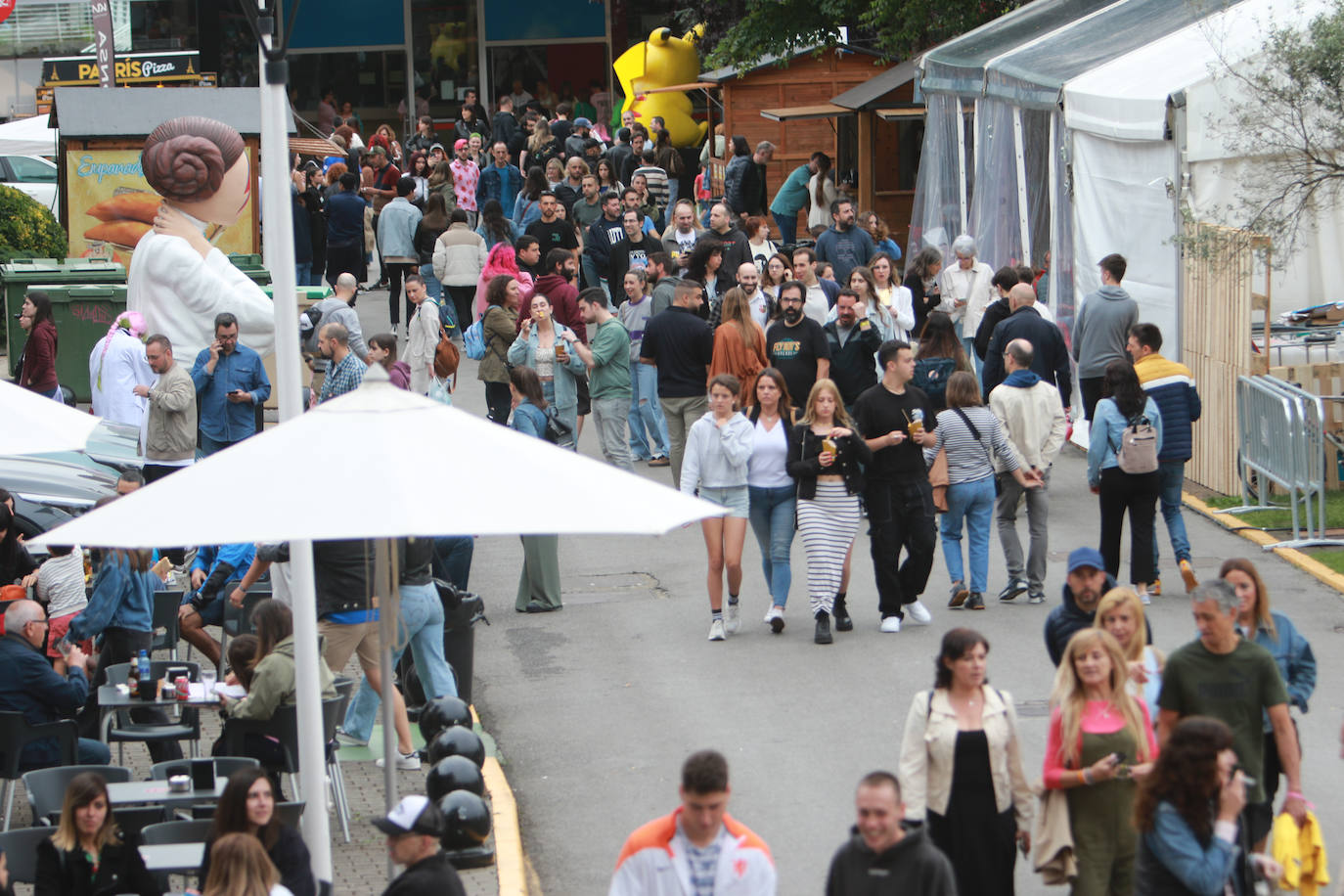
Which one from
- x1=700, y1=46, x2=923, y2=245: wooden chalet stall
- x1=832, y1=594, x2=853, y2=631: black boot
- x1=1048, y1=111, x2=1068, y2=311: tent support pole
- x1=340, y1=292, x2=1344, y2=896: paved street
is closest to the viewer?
x1=340, y1=292, x2=1344, y2=896: paved street

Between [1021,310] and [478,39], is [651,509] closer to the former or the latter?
[1021,310]

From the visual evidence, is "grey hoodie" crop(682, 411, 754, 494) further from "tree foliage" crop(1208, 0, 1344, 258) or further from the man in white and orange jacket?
the man in white and orange jacket

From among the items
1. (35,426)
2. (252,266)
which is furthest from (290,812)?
(252,266)

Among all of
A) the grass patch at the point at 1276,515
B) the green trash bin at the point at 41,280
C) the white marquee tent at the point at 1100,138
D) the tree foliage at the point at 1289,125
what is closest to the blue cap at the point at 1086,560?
the grass patch at the point at 1276,515

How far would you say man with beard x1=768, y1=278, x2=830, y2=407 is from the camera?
14633 mm

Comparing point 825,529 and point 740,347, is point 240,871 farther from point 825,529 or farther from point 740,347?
point 740,347

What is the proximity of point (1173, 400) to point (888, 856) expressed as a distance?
23.8 ft

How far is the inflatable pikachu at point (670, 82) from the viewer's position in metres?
35.9

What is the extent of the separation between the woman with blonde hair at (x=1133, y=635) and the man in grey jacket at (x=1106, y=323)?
820 cm

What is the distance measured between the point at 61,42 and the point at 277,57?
4718cm

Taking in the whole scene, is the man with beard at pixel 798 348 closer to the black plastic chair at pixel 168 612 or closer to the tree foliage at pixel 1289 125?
the tree foliage at pixel 1289 125

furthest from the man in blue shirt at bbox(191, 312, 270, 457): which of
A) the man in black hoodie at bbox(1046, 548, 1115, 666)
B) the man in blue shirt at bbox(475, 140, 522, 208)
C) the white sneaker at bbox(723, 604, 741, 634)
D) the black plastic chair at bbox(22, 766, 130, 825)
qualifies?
the man in blue shirt at bbox(475, 140, 522, 208)

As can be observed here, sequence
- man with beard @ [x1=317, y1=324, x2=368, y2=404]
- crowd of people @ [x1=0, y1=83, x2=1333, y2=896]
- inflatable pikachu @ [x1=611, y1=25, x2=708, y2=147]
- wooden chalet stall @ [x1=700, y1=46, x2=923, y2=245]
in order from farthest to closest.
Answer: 1. inflatable pikachu @ [x1=611, y1=25, x2=708, y2=147]
2. wooden chalet stall @ [x1=700, y1=46, x2=923, y2=245]
3. man with beard @ [x1=317, y1=324, x2=368, y2=404]
4. crowd of people @ [x1=0, y1=83, x2=1333, y2=896]

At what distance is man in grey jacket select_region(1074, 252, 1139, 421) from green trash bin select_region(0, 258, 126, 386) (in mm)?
10891
